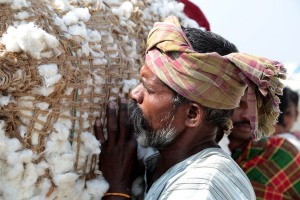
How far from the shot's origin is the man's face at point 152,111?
1.57m

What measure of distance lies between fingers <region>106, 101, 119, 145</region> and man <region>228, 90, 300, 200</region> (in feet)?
3.67

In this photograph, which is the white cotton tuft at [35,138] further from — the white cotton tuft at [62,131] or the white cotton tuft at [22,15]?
the white cotton tuft at [22,15]

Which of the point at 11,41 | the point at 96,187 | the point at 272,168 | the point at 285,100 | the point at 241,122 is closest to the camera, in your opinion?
the point at 11,41

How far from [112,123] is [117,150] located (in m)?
0.09

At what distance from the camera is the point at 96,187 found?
1.55m

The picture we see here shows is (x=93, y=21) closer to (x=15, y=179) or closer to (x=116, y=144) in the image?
(x=116, y=144)

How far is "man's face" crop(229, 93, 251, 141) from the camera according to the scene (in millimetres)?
2359

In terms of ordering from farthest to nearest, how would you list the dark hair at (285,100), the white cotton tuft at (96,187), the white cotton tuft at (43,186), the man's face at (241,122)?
1. the dark hair at (285,100)
2. the man's face at (241,122)
3. the white cotton tuft at (96,187)
4. the white cotton tuft at (43,186)

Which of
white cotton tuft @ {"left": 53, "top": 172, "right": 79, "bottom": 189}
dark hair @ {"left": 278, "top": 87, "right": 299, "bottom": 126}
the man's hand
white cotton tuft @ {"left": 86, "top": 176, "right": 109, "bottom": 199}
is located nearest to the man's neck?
the man's hand

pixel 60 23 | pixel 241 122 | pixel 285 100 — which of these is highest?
pixel 60 23

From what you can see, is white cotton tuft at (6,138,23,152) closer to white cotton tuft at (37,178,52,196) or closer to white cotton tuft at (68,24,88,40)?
white cotton tuft at (37,178,52,196)

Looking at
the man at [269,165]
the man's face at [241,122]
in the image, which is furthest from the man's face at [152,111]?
the man at [269,165]

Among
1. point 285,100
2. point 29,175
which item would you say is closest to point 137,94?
point 29,175

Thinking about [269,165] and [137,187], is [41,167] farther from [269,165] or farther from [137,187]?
[269,165]
